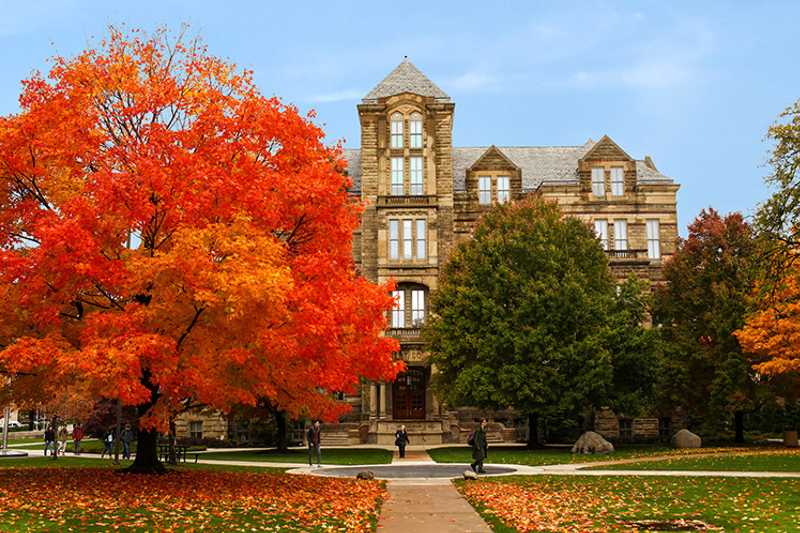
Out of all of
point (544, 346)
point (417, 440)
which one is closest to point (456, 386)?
point (544, 346)

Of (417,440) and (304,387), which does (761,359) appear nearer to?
(417,440)

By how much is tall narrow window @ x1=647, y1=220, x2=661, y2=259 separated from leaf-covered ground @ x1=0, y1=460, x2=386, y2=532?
36635 millimetres

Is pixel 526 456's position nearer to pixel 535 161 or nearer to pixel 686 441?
pixel 686 441

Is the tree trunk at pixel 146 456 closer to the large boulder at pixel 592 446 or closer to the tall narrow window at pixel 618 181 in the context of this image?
the large boulder at pixel 592 446

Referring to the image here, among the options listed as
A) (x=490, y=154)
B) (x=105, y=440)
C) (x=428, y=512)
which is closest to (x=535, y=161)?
(x=490, y=154)

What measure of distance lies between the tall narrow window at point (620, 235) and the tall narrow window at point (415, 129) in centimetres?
1463

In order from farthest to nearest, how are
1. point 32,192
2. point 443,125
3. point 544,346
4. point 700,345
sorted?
point 443,125 < point 700,345 < point 544,346 < point 32,192

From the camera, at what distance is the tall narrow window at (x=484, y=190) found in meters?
55.9

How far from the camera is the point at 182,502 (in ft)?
59.3

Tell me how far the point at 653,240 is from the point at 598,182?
5.47m

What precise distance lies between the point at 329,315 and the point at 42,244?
682cm

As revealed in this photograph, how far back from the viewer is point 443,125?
180ft

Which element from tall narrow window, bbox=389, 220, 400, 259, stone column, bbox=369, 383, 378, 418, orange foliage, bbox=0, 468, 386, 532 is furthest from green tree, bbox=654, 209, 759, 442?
orange foliage, bbox=0, 468, 386, 532

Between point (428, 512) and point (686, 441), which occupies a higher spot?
point (428, 512)
